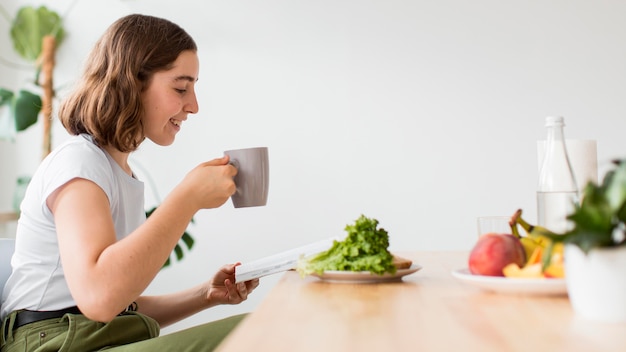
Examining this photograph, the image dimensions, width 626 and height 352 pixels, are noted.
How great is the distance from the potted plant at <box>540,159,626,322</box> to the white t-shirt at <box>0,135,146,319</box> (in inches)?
30.7

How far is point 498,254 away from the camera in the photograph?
92 cm

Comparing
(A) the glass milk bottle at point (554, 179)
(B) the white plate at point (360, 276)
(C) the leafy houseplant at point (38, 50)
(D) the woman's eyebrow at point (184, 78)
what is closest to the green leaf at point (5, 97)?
(C) the leafy houseplant at point (38, 50)

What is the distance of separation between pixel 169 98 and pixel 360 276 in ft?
1.99

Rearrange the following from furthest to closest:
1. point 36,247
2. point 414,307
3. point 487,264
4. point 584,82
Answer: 1. point 584,82
2. point 36,247
3. point 487,264
4. point 414,307

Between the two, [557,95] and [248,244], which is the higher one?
[557,95]

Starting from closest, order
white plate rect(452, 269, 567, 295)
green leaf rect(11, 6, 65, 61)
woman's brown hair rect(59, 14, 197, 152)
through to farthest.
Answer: white plate rect(452, 269, 567, 295) < woman's brown hair rect(59, 14, 197, 152) < green leaf rect(11, 6, 65, 61)

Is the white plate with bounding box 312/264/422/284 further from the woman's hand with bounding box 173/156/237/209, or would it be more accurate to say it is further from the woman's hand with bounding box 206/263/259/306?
the woman's hand with bounding box 206/263/259/306

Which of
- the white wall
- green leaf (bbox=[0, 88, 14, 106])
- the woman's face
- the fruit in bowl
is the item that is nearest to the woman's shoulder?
the woman's face

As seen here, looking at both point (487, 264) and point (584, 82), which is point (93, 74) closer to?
point (487, 264)

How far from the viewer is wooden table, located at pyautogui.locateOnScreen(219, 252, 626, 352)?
0.60m

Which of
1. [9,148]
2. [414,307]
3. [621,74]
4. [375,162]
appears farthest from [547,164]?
[9,148]

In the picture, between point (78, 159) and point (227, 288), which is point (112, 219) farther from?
point (227, 288)

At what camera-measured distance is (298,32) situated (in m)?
3.10

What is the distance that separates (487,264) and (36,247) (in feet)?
2.55
